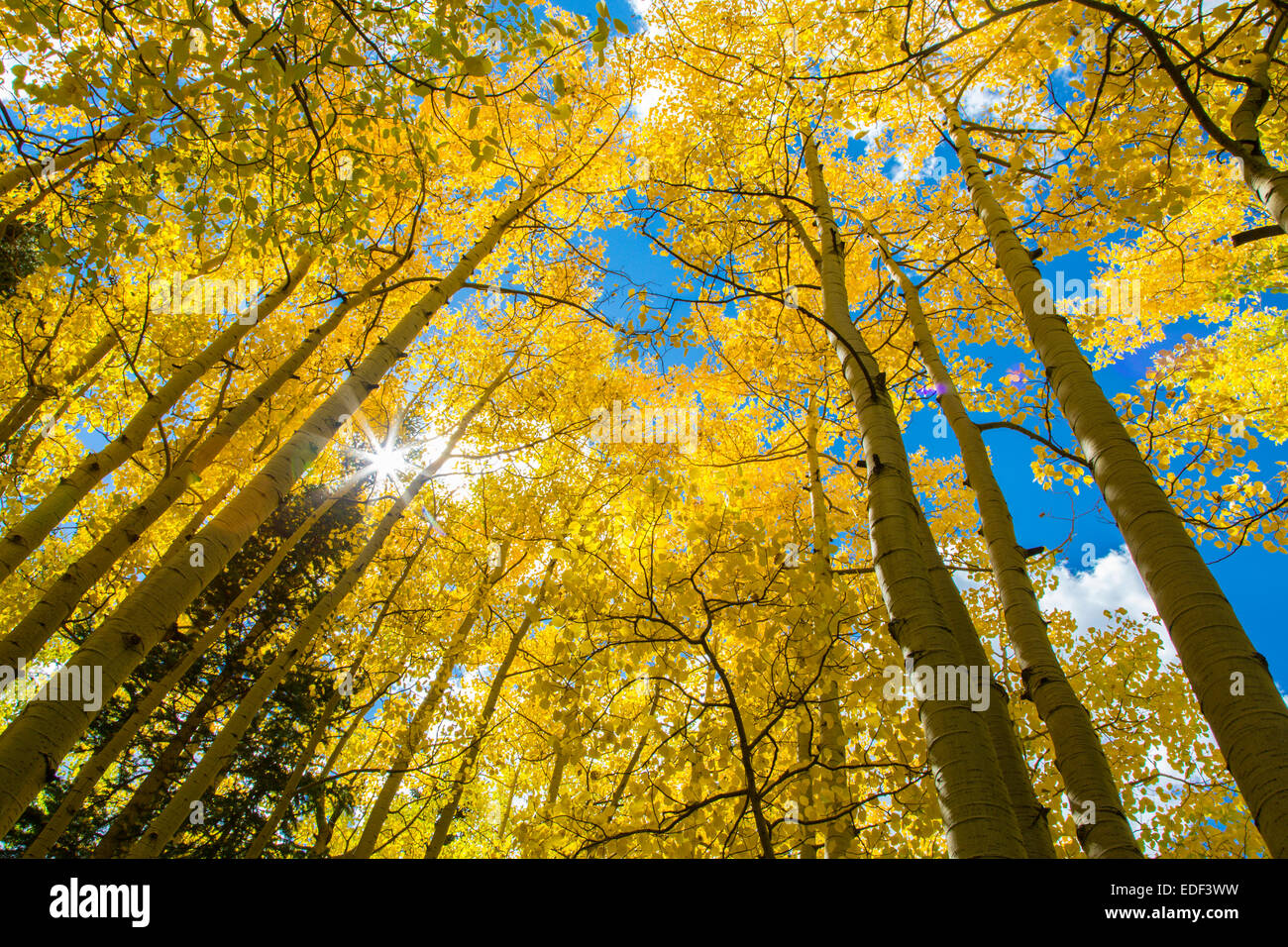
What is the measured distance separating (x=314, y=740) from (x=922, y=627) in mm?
6038

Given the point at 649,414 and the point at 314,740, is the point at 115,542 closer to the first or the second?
the point at 314,740

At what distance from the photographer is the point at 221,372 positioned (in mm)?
7938

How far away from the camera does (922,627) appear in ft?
6.59

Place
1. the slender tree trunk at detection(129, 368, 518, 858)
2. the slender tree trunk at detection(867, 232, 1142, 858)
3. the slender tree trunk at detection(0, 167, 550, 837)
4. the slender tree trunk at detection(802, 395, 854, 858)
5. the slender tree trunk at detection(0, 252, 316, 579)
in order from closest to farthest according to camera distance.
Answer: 1. the slender tree trunk at detection(0, 167, 550, 837)
2. the slender tree trunk at detection(867, 232, 1142, 858)
3. the slender tree trunk at detection(802, 395, 854, 858)
4. the slender tree trunk at detection(0, 252, 316, 579)
5. the slender tree trunk at detection(129, 368, 518, 858)

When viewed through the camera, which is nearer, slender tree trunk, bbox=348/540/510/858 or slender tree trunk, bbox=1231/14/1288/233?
slender tree trunk, bbox=1231/14/1288/233

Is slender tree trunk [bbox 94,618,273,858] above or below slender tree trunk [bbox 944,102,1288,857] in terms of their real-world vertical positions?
above

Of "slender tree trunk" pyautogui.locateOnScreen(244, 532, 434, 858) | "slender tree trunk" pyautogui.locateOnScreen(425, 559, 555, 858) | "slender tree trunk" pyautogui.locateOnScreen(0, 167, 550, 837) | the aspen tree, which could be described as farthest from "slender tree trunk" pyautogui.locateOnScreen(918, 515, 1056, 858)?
"slender tree trunk" pyautogui.locateOnScreen(244, 532, 434, 858)

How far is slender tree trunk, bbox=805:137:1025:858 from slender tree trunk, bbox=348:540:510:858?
468cm

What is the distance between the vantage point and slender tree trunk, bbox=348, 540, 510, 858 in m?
5.26

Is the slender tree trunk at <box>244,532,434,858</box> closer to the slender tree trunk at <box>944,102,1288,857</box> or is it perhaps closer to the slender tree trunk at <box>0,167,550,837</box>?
the slender tree trunk at <box>0,167,550,837</box>

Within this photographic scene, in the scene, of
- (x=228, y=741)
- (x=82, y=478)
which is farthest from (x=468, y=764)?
(x=82, y=478)
